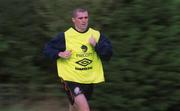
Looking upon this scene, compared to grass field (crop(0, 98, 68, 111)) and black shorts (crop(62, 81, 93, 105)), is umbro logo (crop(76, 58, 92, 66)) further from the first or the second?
grass field (crop(0, 98, 68, 111))

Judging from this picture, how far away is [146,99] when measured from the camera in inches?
313

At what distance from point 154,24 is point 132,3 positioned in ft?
1.63

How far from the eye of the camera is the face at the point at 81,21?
21.9 ft

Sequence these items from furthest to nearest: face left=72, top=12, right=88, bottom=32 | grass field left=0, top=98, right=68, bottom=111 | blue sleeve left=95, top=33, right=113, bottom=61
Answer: grass field left=0, top=98, right=68, bottom=111, blue sleeve left=95, top=33, right=113, bottom=61, face left=72, top=12, right=88, bottom=32

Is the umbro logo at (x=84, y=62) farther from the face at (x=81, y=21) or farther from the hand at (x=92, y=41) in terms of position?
the face at (x=81, y=21)

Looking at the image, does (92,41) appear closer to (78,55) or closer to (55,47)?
(78,55)

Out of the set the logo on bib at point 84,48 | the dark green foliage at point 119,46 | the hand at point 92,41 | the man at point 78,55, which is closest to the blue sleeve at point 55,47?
the man at point 78,55

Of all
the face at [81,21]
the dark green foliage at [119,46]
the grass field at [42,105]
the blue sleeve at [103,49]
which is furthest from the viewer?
the grass field at [42,105]

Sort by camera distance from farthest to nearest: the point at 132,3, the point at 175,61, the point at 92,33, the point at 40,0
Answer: the point at 40,0
the point at 132,3
the point at 175,61
the point at 92,33

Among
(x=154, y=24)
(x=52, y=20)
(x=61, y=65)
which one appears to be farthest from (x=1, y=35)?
(x=154, y=24)

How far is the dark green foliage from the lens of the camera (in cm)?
790

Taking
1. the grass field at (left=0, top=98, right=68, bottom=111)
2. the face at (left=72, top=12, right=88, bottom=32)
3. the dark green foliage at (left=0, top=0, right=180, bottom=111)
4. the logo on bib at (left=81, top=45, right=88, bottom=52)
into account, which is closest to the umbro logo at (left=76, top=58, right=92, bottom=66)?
the logo on bib at (left=81, top=45, right=88, bottom=52)

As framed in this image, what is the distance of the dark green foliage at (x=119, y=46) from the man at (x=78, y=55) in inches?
43.3

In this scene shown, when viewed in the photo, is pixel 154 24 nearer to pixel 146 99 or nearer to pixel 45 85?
pixel 146 99
